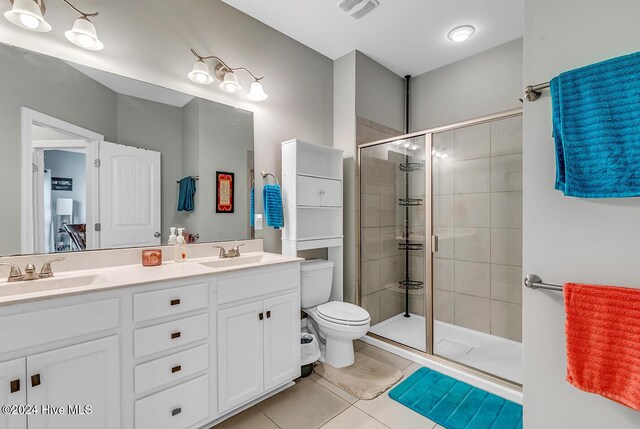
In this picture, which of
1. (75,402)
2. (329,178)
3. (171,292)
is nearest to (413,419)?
(171,292)

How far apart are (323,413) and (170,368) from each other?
939 mm

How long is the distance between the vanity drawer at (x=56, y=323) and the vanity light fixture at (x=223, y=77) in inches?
60.1

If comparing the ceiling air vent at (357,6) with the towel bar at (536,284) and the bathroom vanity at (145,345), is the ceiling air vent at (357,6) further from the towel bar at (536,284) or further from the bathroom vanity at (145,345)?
the towel bar at (536,284)

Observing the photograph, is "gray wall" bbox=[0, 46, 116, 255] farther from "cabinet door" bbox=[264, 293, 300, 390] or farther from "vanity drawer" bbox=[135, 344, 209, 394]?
"cabinet door" bbox=[264, 293, 300, 390]

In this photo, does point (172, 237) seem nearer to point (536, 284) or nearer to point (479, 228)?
point (536, 284)

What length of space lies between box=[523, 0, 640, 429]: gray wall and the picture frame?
6.00 feet

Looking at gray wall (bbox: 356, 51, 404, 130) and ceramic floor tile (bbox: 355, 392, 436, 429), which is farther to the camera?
gray wall (bbox: 356, 51, 404, 130)

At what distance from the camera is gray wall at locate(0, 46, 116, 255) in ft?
4.64

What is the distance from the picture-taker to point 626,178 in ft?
2.94

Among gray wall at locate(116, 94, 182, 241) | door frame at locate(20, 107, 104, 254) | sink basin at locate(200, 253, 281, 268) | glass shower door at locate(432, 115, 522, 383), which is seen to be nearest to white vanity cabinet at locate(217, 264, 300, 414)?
sink basin at locate(200, 253, 281, 268)

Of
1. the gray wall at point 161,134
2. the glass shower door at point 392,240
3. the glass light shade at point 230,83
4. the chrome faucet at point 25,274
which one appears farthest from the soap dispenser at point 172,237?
the glass shower door at point 392,240

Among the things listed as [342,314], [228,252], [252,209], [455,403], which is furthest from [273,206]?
[455,403]

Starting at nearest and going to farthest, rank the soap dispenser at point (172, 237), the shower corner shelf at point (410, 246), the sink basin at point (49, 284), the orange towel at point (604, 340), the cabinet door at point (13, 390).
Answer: the orange towel at point (604, 340) → the cabinet door at point (13, 390) → the sink basin at point (49, 284) → the soap dispenser at point (172, 237) → the shower corner shelf at point (410, 246)

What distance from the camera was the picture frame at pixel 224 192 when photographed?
2158 millimetres
